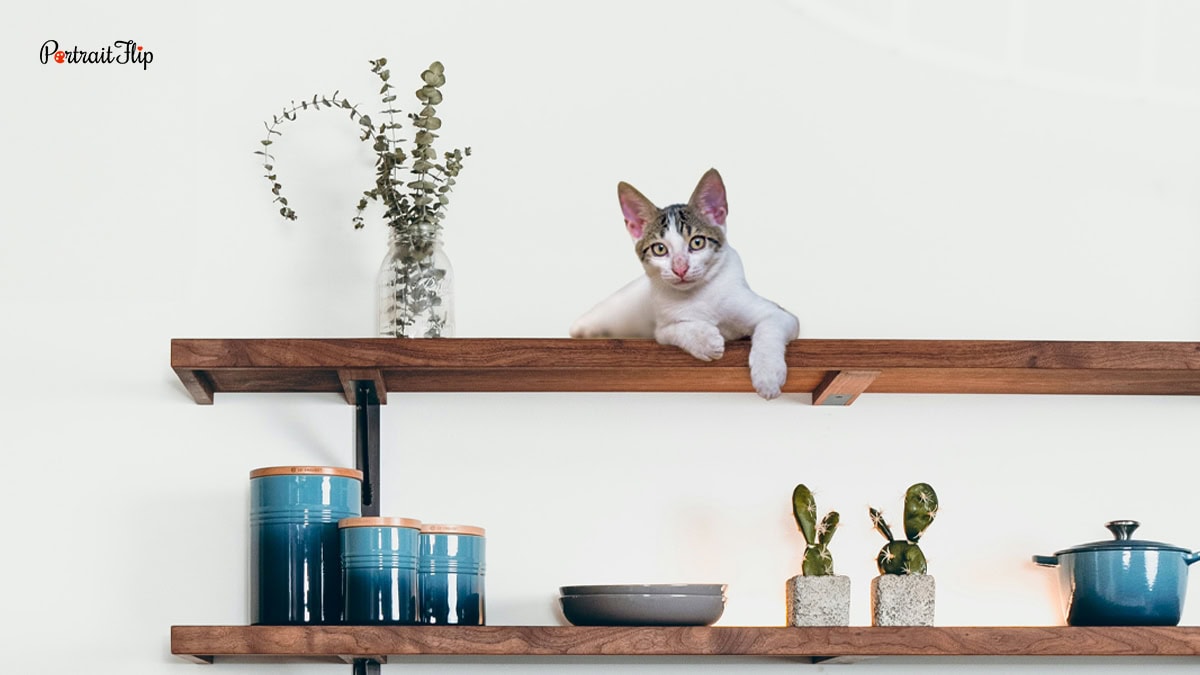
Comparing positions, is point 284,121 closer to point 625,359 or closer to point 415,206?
point 415,206

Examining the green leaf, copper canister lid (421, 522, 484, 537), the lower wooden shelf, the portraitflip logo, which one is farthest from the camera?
the portraitflip logo

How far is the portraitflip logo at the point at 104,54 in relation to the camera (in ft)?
6.14

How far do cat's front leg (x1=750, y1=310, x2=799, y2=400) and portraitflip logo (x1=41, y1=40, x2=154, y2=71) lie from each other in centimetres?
88

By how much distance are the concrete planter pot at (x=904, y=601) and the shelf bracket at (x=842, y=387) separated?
0.75 feet

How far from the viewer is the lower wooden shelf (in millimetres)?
1532

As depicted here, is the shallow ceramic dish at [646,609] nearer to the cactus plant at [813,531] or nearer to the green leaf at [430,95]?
the cactus plant at [813,531]

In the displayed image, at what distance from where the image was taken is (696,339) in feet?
5.27

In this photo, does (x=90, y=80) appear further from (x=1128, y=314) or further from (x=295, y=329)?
(x=1128, y=314)

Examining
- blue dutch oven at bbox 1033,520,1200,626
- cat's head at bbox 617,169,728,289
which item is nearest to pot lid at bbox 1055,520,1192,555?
blue dutch oven at bbox 1033,520,1200,626

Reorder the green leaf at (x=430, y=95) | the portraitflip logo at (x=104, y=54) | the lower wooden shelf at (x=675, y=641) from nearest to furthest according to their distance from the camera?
1. the lower wooden shelf at (x=675, y=641)
2. the green leaf at (x=430, y=95)
3. the portraitflip logo at (x=104, y=54)

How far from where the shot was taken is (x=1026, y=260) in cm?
189

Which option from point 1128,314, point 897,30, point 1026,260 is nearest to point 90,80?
point 897,30

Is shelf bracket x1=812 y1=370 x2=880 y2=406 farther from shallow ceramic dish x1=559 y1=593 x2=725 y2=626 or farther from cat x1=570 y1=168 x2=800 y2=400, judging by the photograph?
shallow ceramic dish x1=559 y1=593 x2=725 y2=626

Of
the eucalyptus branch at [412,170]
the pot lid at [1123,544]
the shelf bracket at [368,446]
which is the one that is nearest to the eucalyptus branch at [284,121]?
the eucalyptus branch at [412,170]
